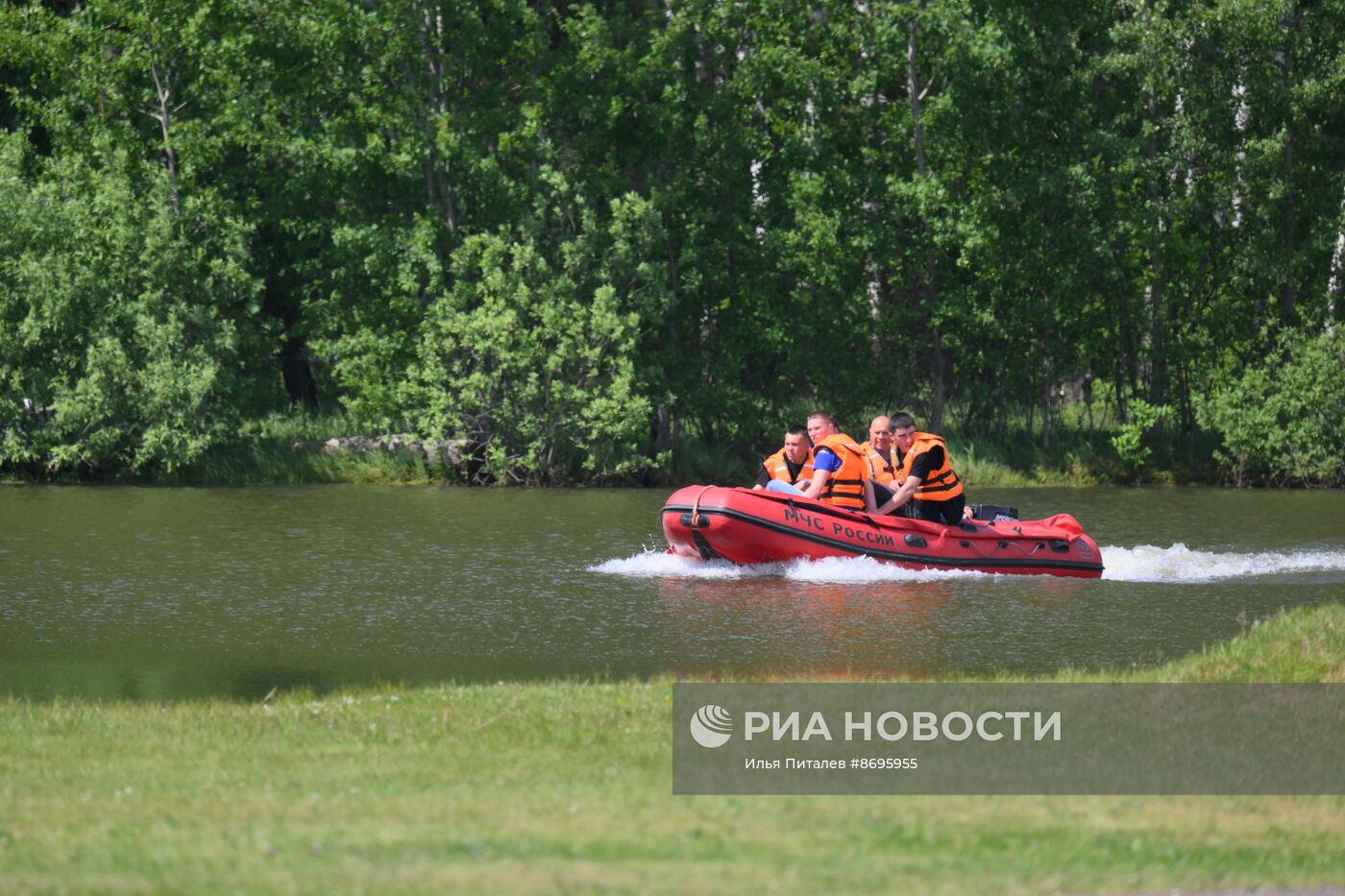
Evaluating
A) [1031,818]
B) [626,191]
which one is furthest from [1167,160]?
[1031,818]

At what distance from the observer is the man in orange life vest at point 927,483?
17547 millimetres

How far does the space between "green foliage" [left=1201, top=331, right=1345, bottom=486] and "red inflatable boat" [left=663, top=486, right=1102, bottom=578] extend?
11.3 metres

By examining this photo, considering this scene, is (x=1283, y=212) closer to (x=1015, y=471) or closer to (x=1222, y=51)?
(x=1222, y=51)

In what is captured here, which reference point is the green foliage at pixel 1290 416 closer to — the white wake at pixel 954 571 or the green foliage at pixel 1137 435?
the green foliage at pixel 1137 435

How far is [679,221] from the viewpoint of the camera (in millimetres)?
30250

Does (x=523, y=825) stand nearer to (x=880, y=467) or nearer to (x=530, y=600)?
(x=530, y=600)

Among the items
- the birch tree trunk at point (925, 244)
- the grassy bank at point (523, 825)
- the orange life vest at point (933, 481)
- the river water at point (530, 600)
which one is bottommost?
the river water at point (530, 600)

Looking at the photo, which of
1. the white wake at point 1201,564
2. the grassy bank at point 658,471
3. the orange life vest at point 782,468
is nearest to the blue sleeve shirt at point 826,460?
the orange life vest at point 782,468

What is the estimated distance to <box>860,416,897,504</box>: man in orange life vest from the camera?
17.9 meters

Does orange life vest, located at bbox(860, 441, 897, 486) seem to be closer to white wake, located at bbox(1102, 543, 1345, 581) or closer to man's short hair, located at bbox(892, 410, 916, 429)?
man's short hair, located at bbox(892, 410, 916, 429)

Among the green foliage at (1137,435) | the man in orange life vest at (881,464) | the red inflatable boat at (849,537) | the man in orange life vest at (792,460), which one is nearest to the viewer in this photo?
the red inflatable boat at (849,537)

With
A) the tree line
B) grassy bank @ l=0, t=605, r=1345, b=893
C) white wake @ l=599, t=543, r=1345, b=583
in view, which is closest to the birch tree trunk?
the tree line

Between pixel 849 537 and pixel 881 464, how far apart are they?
1.13 meters

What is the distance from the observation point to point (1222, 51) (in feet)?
91.9
